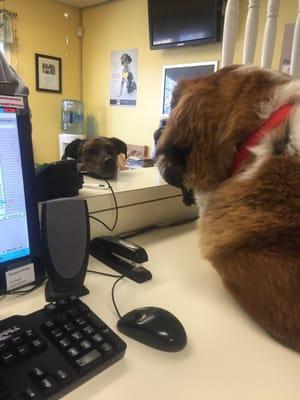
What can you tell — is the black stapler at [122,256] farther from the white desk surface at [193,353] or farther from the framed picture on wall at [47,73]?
the framed picture on wall at [47,73]

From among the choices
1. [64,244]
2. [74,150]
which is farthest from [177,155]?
[74,150]

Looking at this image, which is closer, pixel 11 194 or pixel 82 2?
pixel 11 194

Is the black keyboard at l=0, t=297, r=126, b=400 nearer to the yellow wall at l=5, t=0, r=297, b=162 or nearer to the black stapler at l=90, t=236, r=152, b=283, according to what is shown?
the black stapler at l=90, t=236, r=152, b=283

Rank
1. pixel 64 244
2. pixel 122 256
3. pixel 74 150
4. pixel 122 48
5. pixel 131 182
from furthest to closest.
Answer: pixel 122 48
pixel 74 150
pixel 131 182
pixel 122 256
pixel 64 244

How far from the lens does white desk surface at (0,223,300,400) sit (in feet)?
1.28

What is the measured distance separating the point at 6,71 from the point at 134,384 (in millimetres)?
1144

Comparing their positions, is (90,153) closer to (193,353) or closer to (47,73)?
(193,353)

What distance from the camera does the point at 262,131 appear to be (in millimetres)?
506

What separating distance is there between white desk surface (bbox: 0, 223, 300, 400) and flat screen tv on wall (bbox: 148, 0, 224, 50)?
2.40 metres

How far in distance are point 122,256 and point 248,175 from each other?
0.34 meters

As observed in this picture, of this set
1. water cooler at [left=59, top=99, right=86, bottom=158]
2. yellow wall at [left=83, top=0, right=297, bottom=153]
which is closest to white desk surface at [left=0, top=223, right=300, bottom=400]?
yellow wall at [left=83, top=0, right=297, bottom=153]

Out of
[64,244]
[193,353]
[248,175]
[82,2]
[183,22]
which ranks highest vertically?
[82,2]

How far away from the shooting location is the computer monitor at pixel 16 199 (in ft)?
1.52

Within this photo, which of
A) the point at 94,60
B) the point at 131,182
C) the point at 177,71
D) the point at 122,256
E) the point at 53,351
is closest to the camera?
the point at 53,351
